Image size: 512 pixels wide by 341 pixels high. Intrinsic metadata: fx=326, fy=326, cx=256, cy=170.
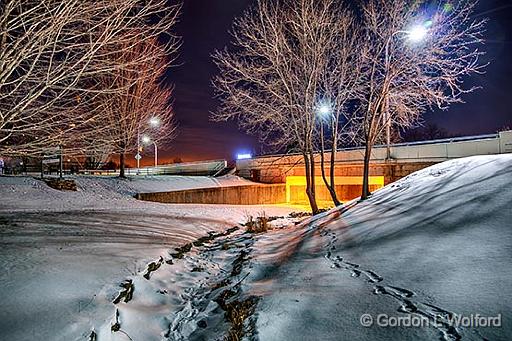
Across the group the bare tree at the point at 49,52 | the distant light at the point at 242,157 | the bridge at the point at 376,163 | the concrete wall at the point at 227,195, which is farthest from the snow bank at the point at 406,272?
the distant light at the point at 242,157

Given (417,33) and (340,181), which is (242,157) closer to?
(340,181)

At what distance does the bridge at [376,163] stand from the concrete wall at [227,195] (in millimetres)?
1617

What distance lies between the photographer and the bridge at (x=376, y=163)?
16109 mm

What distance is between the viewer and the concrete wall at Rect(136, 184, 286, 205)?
901 inches

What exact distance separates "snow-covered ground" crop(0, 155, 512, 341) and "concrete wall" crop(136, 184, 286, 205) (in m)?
14.1

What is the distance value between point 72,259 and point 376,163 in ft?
63.1

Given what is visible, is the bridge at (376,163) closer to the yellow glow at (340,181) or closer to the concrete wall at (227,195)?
the yellow glow at (340,181)

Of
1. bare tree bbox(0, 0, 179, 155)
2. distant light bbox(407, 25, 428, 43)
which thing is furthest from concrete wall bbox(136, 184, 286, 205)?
distant light bbox(407, 25, 428, 43)

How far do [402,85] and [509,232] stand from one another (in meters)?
9.02

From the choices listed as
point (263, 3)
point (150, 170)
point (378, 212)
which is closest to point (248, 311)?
point (378, 212)

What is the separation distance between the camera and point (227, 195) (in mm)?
26016

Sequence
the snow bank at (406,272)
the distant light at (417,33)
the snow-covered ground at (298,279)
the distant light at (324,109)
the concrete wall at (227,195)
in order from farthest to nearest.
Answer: the concrete wall at (227,195), the distant light at (324,109), the distant light at (417,33), the snow-covered ground at (298,279), the snow bank at (406,272)

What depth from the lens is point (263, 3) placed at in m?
12.6

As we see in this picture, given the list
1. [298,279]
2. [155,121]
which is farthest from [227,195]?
[298,279]
